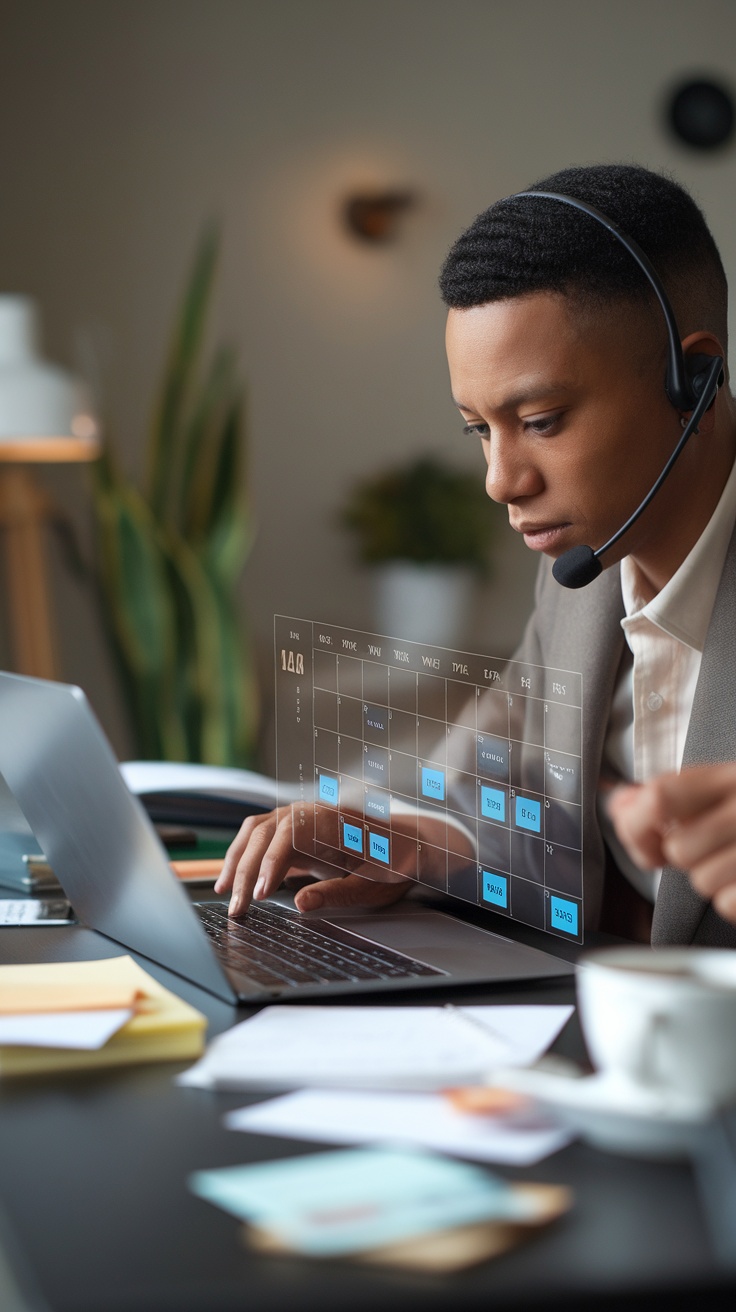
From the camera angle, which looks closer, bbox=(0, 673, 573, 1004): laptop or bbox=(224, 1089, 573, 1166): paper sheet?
bbox=(224, 1089, 573, 1166): paper sheet

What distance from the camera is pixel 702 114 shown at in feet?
10.7

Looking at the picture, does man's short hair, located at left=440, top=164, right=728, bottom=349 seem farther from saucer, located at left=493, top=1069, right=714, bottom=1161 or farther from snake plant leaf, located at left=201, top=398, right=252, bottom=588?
snake plant leaf, located at left=201, top=398, right=252, bottom=588

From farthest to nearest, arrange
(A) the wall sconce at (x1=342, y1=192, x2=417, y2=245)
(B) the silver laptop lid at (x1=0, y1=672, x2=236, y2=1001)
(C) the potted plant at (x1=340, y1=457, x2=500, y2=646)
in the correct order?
(A) the wall sconce at (x1=342, y1=192, x2=417, y2=245), (C) the potted plant at (x1=340, y1=457, x2=500, y2=646), (B) the silver laptop lid at (x1=0, y1=672, x2=236, y2=1001)

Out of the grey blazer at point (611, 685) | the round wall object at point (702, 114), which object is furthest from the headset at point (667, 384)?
the round wall object at point (702, 114)

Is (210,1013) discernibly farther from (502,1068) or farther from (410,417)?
(410,417)

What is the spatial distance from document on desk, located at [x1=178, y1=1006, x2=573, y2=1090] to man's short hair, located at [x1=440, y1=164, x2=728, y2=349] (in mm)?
604

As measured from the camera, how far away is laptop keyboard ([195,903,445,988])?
2.68ft

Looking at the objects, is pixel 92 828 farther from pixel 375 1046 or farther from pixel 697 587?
pixel 697 587

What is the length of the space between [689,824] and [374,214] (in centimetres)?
309

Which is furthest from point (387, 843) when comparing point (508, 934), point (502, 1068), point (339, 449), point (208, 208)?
point (208, 208)

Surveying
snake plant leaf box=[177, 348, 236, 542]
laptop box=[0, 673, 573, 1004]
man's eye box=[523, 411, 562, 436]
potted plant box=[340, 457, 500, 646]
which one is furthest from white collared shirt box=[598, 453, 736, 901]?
snake plant leaf box=[177, 348, 236, 542]

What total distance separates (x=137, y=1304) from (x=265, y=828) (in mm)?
657

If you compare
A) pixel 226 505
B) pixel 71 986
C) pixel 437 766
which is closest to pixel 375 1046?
pixel 71 986

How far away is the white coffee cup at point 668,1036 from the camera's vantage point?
539 millimetres
